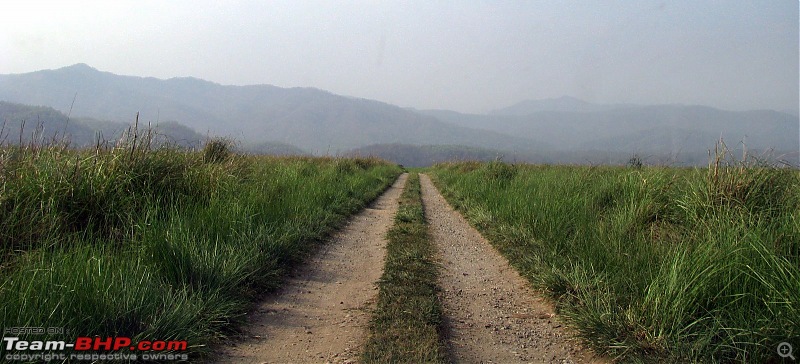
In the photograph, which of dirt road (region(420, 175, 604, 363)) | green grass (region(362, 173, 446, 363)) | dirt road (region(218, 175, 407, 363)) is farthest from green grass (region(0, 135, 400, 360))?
dirt road (region(420, 175, 604, 363))

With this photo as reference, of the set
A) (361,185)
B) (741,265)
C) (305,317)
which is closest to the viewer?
(741,265)

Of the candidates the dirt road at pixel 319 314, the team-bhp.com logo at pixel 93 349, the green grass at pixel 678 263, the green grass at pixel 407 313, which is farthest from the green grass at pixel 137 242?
the green grass at pixel 678 263

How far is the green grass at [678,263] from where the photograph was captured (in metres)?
3.04

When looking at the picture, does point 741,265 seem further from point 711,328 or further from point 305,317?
point 305,317

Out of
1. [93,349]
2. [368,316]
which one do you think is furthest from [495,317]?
[93,349]

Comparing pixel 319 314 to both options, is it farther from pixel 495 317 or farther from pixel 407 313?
pixel 495 317

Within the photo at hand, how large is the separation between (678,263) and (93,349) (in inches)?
170

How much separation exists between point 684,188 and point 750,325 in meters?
3.78

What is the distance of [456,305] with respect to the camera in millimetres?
4332

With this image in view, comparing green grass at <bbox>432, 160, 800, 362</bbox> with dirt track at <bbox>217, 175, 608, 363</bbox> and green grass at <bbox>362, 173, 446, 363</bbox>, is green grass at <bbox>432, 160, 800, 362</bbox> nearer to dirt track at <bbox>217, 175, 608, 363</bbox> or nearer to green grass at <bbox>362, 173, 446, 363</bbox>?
dirt track at <bbox>217, 175, 608, 363</bbox>

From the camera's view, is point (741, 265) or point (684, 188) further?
point (684, 188)

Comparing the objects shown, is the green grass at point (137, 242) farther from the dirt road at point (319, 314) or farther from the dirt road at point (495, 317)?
the dirt road at point (495, 317)

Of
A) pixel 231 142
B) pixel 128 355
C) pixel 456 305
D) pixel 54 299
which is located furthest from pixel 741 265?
pixel 231 142

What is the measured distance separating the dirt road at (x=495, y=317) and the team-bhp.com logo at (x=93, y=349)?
6.40 ft
